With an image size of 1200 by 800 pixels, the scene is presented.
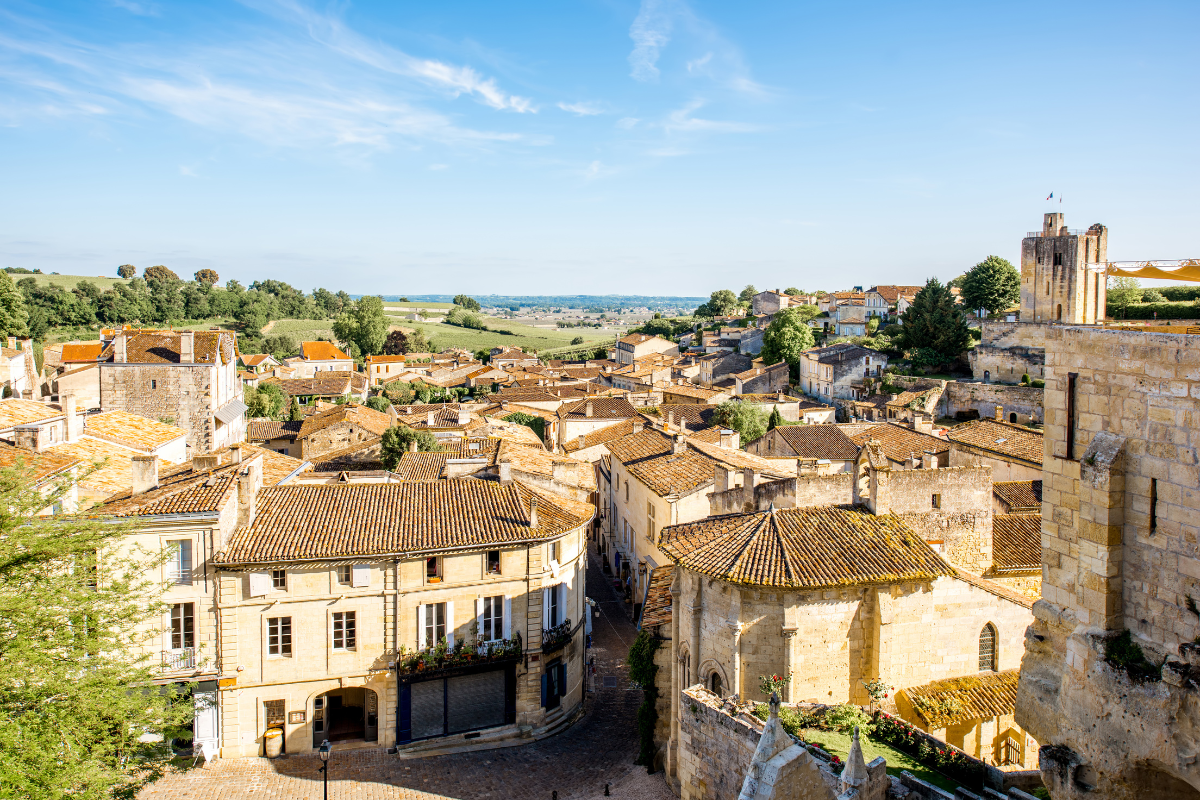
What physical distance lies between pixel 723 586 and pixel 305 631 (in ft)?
41.6

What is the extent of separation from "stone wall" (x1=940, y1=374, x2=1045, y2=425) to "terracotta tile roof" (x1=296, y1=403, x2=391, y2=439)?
1812 inches

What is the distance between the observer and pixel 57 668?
1452 centimetres

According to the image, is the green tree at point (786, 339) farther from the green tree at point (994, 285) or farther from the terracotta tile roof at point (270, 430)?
the terracotta tile roof at point (270, 430)

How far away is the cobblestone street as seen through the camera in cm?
2142

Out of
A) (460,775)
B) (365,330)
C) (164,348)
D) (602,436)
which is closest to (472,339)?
(365,330)

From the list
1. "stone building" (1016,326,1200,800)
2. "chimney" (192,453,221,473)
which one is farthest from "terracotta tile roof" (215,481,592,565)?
"stone building" (1016,326,1200,800)

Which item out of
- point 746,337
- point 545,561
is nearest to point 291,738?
point 545,561

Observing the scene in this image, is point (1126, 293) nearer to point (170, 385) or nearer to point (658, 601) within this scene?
point (658, 601)

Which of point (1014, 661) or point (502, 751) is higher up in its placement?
point (1014, 661)

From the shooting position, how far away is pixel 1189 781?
8.36 m

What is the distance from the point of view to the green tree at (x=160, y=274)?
168962 millimetres

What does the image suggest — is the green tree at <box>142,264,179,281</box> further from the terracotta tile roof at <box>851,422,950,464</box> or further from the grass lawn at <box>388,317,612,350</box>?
the terracotta tile roof at <box>851,422,950,464</box>

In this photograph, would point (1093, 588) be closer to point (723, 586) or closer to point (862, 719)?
point (862, 719)

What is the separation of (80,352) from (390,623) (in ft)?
242
